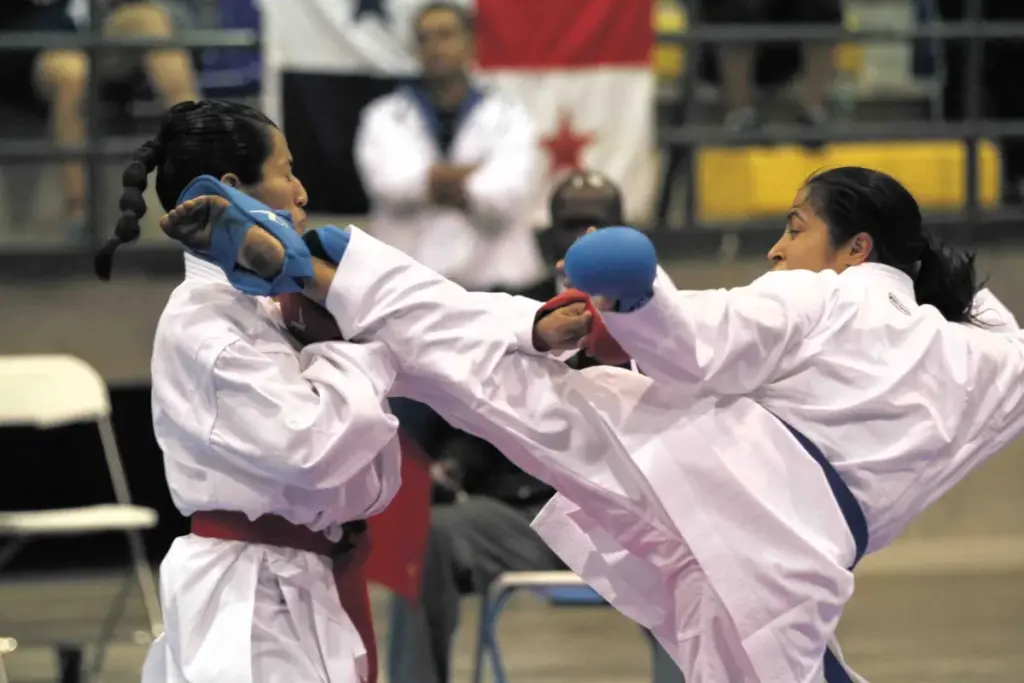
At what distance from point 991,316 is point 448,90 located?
3132 mm

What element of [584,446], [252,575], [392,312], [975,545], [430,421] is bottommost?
[975,545]

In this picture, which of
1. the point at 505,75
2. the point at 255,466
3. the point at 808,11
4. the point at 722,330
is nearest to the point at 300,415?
the point at 255,466

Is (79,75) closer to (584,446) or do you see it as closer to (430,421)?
(430,421)

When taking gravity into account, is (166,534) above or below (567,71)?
below

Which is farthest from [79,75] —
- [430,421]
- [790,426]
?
[790,426]

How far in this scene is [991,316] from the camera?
2.72 m

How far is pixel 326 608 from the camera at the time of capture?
240cm

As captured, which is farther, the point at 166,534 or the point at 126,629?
the point at 166,534

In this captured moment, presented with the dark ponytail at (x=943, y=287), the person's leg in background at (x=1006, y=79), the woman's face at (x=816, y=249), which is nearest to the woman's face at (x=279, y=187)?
the woman's face at (x=816, y=249)

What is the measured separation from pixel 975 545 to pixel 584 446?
14.5 feet

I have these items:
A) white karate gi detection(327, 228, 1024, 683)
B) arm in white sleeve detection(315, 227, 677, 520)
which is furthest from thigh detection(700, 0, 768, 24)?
arm in white sleeve detection(315, 227, 677, 520)

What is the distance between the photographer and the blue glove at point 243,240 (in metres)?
2.19

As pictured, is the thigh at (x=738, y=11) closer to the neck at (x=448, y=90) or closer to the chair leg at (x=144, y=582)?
the neck at (x=448, y=90)

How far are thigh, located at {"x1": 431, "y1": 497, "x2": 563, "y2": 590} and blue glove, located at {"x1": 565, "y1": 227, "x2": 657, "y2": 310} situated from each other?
193 centimetres
